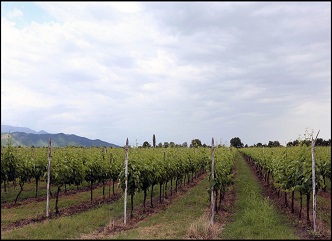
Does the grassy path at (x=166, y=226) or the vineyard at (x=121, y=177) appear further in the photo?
the vineyard at (x=121, y=177)

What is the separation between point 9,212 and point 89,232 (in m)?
5.55

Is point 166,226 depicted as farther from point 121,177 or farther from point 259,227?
point 259,227

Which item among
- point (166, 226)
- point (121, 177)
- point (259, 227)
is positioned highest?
point (121, 177)

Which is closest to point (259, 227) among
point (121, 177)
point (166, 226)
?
point (166, 226)

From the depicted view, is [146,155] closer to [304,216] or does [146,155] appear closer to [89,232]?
[89,232]

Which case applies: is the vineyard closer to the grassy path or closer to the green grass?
the grassy path

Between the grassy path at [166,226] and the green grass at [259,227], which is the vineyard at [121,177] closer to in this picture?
the grassy path at [166,226]

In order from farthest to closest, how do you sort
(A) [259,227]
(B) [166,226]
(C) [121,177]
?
(C) [121,177] → (B) [166,226] → (A) [259,227]

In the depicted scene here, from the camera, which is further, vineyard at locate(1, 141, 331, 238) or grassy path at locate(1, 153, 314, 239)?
vineyard at locate(1, 141, 331, 238)

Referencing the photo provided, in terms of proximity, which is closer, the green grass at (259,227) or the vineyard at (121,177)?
the green grass at (259,227)

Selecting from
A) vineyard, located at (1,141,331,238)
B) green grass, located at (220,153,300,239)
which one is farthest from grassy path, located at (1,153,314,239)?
vineyard, located at (1,141,331,238)

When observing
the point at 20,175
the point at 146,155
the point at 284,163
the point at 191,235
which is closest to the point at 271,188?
the point at 284,163

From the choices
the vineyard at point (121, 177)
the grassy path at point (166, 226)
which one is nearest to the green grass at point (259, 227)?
the grassy path at point (166, 226)

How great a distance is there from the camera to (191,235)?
8.77 m
